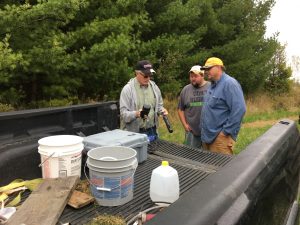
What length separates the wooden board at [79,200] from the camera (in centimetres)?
228

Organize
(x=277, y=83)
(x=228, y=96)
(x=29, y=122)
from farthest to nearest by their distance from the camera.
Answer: (x=277, y=83) < (x=228, y=96) < (x=29, y=122)

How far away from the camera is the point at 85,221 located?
212 cm

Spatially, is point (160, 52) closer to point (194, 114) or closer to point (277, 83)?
point (194, 114)

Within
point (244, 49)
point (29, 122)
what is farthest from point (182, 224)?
point (244, 49)

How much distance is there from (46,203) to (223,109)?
3.06m

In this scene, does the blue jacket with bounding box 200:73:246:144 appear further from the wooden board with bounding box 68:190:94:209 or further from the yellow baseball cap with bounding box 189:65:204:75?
the wooden board with bounding box 68:190:94:209

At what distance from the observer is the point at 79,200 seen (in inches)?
91.5

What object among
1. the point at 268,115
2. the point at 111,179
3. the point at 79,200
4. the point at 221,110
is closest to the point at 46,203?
the point at 79,200

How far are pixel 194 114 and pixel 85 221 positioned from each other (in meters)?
3.64

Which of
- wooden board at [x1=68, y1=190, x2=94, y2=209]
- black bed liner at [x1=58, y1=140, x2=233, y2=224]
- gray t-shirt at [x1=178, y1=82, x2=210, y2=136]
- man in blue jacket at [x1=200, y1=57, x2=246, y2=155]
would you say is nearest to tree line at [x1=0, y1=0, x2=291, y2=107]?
gray t-shirt at [x1=178, y1=82, x2=210, y2=136]

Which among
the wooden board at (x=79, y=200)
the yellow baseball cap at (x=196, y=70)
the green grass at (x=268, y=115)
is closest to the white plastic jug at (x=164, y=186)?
the wooden board at (x=79, y=200)

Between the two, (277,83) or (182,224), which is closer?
(182,224)

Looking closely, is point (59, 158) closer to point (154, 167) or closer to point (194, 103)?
point (154, 167)

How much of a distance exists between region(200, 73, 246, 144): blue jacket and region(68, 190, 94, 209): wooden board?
270cm
